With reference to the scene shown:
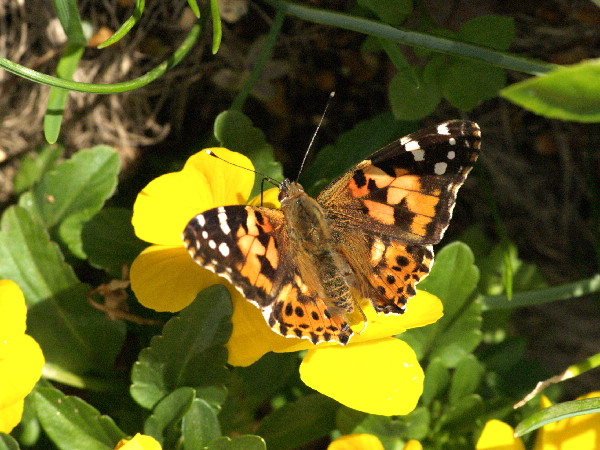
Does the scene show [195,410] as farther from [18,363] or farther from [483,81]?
[483,81]

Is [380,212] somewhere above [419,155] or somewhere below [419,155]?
below

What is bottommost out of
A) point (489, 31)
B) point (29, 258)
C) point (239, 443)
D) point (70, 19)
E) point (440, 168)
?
point (239, 443)

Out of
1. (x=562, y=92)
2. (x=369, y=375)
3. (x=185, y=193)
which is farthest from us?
(x=185, y=193)

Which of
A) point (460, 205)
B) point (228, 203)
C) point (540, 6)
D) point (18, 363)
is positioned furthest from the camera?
point (460, 205)

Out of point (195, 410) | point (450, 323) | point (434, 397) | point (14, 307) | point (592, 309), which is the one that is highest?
point (14, 307)

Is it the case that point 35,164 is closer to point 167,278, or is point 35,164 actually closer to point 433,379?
point 167,278

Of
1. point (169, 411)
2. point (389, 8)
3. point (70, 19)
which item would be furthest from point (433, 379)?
point (70, 19)

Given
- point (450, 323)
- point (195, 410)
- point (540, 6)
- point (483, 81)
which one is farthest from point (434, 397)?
point (540, 6)
